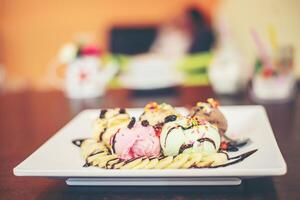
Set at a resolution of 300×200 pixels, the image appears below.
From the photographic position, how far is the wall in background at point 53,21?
13.8 ft

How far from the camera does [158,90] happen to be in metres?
1.65

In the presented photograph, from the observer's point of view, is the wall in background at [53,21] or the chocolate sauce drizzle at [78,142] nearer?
the chocolate sauce drizzle at [78,142]

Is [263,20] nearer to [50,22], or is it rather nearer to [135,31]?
[135,31]

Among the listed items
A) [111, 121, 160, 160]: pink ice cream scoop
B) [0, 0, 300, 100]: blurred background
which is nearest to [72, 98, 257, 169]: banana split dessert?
[111, 121, 160, 160]: pink ice cream scoop

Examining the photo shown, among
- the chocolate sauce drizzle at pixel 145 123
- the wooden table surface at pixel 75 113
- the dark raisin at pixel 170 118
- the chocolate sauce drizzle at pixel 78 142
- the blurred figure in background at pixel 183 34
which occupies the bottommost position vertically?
the blurred figure in background at pixel 183 34

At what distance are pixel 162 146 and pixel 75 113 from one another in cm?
65

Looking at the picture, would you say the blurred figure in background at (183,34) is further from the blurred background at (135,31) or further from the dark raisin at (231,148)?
the dark raisin at (231,148)

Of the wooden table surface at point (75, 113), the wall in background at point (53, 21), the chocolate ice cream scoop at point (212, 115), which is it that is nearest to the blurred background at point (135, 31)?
the wall in background at point (53, 21)

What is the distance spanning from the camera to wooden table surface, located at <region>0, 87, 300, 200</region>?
746 millimetres

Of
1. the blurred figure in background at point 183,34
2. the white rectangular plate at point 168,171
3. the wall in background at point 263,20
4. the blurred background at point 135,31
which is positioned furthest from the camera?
the blurred figure in background at point 183,34

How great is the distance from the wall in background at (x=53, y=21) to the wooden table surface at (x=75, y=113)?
247 centimetres

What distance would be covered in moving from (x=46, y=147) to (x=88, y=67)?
0.82 metres

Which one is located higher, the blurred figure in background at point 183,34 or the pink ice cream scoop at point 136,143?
the pink ice cream scoop at point 136,143

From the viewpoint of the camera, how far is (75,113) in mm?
1406
